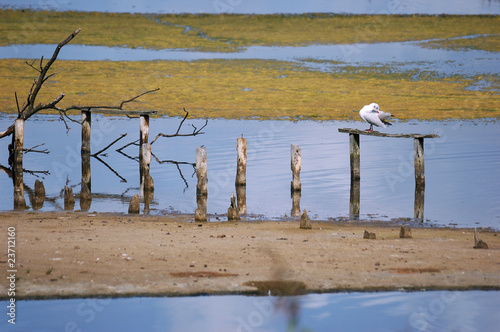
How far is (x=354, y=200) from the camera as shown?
2034 cm

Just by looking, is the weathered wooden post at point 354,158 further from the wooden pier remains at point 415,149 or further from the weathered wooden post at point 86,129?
the weathered wooden post at point 86,129

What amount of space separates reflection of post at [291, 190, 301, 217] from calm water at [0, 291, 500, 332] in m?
7.11

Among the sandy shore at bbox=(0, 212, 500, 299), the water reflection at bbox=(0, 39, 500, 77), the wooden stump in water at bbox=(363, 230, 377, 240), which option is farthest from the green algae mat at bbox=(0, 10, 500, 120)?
the wooden stump in water at bbox=(363, 230, 377, 240)

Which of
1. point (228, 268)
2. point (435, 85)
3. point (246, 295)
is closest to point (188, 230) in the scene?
point (228, 268)

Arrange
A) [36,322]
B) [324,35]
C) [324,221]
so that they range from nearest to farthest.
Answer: [36,322] → [324,221] → [324,35]

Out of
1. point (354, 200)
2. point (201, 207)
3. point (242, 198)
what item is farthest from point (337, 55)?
point (201, 207)

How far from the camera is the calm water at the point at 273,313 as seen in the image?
34.9ft

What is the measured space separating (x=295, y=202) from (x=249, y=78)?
29.3 metres

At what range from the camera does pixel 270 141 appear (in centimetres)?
2986

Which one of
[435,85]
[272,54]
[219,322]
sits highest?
[272,54]

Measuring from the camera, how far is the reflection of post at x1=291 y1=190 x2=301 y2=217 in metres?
18.5

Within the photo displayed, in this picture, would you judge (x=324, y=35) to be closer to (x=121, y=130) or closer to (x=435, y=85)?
(x=435, y=85)

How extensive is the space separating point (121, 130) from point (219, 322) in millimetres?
23206

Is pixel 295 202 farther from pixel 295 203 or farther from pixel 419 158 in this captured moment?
pixel 419 158
